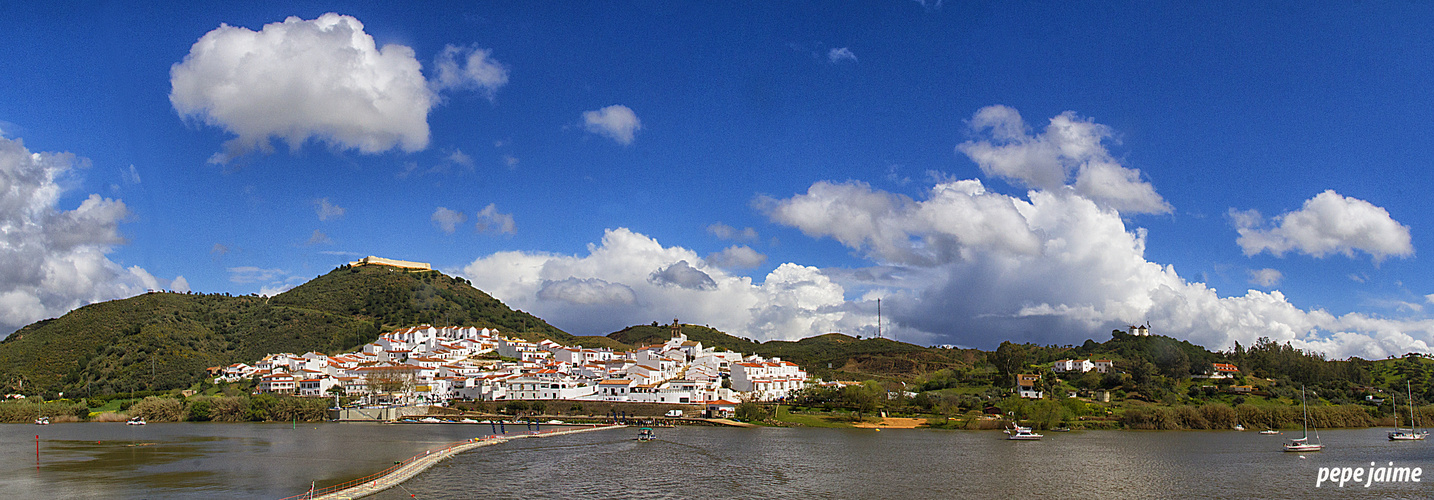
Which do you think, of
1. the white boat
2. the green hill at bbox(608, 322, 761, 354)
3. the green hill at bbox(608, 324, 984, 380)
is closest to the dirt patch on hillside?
the white boat

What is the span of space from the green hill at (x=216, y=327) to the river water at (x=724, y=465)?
154 ft

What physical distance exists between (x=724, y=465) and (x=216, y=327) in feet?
377

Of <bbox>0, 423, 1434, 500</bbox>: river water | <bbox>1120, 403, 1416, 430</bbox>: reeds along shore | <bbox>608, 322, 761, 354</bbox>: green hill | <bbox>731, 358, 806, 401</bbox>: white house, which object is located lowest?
<bbox>1120, 403, 1416, 430</bbox>: reeds along shore

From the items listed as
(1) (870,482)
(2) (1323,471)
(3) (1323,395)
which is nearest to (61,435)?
(1) (870,482)

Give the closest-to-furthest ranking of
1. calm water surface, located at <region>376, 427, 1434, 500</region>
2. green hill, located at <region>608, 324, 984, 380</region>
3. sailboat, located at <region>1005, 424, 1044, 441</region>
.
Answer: calm water surface, located at <region>376, 427, 1434, 500</region> → sailboat, located at <region>1005, 424, 1044, 441</region> → green hill, located at <region>608, 324, 984, 380</region>

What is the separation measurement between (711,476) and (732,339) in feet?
399

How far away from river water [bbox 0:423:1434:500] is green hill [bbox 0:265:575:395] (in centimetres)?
4684

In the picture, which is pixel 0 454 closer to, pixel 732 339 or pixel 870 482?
pixel 870 482

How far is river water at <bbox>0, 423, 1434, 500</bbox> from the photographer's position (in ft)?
109

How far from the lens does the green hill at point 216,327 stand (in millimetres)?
101562

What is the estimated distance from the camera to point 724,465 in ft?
135

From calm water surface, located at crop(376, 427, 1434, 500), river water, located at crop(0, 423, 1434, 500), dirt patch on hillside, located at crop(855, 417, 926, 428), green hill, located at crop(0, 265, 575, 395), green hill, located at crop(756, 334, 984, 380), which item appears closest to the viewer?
river water, located at crop(0, 423, 1434, 500)

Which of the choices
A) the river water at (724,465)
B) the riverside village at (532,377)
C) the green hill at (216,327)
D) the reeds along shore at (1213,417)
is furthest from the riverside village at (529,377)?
the reeds along shore at (1213,417)

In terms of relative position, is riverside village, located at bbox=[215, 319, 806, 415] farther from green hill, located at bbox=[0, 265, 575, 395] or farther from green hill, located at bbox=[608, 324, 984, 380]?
green hill, located at bbox=[608, 324, 984, 380]
